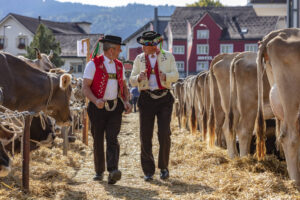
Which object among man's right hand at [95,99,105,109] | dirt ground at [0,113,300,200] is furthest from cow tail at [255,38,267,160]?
man's right hand at [95,99,105,109]

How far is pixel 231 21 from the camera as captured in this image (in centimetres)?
6309

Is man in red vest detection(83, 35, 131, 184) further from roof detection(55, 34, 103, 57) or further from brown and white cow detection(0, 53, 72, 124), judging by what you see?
roof detection(55, 34, 103, 57)

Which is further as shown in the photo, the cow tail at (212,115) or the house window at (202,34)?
the house window at (202,34)

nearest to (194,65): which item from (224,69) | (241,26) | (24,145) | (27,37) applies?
(241,26)

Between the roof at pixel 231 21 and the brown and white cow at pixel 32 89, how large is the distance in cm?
5431

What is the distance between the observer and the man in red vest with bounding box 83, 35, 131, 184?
21.7ft

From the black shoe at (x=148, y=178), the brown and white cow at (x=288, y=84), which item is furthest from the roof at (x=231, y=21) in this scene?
the brown and white cow at (x=288, y=84)

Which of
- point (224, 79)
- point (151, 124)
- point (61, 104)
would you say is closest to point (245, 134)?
point (224, 79)

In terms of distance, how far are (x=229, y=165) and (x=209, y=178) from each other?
64 centimetres

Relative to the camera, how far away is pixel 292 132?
19.1ft

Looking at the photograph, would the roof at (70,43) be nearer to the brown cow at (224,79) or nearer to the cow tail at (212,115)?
the cow tail at (212,115)

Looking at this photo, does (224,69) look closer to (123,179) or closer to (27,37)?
(123,179)

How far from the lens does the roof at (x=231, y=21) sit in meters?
61.0

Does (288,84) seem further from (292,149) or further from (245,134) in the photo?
(245,134)
